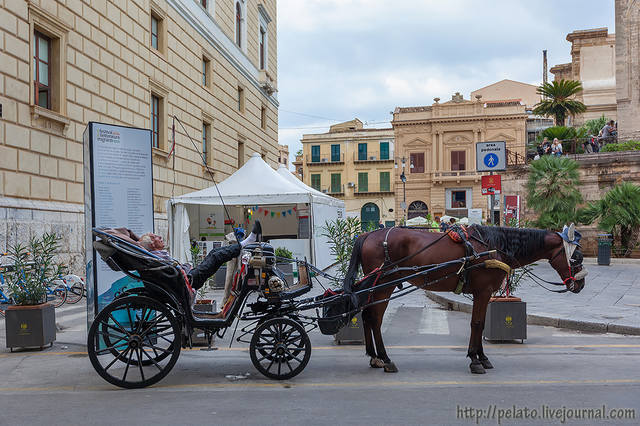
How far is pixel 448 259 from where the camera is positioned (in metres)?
6.31

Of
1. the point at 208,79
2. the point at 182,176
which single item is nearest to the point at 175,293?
the point at 182,176

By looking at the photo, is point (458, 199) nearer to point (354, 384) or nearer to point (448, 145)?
point (448, 145)

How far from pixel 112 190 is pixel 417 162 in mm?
52665

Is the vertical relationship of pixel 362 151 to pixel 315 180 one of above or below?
above

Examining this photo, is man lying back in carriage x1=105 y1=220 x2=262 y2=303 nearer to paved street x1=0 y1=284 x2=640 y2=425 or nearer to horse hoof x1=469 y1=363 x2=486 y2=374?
paved street x1=0 y1=284 x2=640 y2=425

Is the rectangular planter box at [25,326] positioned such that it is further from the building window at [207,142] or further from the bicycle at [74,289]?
the building window at [207,142]

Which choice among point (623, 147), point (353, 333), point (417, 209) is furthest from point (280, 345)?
point (417, 209)

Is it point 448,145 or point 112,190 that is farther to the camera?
point 448,145

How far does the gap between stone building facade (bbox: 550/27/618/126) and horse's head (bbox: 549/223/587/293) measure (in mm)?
45585

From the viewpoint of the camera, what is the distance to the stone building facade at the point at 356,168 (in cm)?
6181

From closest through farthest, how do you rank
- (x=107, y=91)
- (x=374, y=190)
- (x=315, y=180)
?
1. (x=107, y=91)
2. (x=374, y=190)
3. (x=315, y=180)

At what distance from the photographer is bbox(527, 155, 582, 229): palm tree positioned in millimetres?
22312

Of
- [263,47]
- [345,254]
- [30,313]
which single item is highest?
[263,47]

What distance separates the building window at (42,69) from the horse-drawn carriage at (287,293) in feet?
28.3
